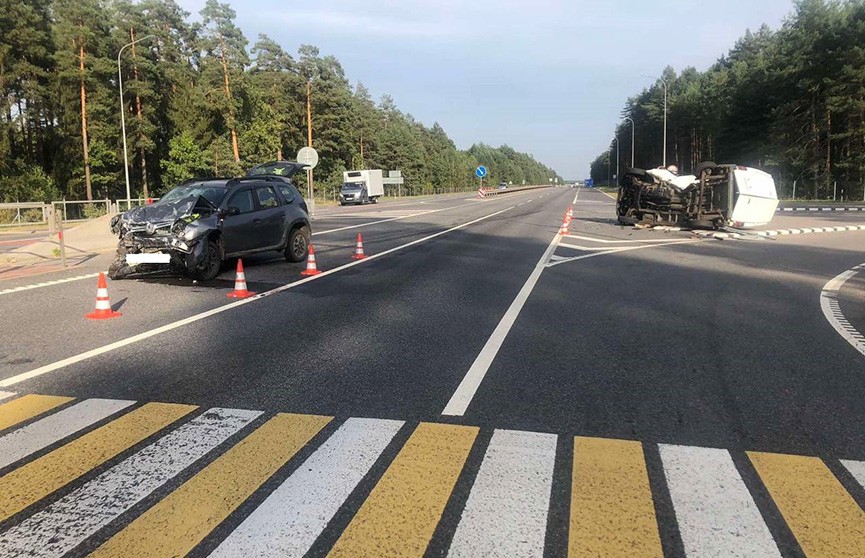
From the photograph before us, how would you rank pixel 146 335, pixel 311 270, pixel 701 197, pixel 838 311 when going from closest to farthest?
pixel 146 335 < pixel 838 311 < pixel 311 270 < pixel 701 197

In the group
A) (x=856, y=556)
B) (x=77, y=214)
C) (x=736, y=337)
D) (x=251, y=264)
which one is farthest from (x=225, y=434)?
(x=77, y=214)

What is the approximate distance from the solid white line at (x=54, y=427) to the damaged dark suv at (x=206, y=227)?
21.3ft

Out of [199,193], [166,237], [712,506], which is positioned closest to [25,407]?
[712,506]

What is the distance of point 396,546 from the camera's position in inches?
116

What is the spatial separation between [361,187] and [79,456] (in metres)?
54.9

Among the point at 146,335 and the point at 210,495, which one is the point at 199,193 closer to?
the point at 146,335

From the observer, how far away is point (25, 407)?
16.3ft

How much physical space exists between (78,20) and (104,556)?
2262 inches

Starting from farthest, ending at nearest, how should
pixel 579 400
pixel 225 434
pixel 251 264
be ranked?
1. pixel 251 264
2. pixel 579 400
3. pixel 225 434

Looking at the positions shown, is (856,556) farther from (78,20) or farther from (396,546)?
(78,20)

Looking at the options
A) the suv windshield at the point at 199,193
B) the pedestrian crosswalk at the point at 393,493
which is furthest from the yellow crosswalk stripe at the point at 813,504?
the suv windshield at the point at 199,193

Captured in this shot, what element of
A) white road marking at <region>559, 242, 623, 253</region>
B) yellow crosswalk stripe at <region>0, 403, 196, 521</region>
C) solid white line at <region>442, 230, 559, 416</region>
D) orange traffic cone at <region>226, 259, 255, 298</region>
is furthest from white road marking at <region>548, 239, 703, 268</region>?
yellow crosswalk stripe at <region>0, 403, 196, 521</region>

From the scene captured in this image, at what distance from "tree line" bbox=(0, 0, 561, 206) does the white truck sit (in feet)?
31.2

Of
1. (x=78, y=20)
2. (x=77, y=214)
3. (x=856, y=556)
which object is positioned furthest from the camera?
(x=78, y=20)
